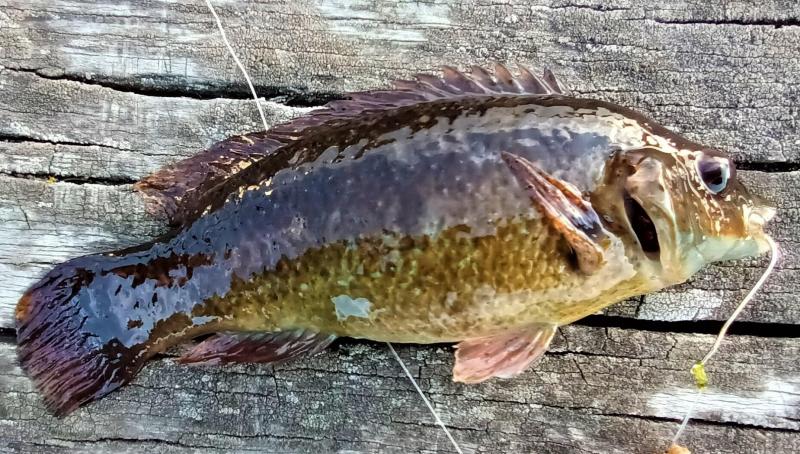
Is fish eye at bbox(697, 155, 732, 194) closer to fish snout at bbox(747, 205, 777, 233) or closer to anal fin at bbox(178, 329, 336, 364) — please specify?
fish snout at bbox(747, 205, 777, 233)

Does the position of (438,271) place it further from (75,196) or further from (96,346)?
(75,196)

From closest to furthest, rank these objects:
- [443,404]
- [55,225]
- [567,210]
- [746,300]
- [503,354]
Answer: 1. [567,210]
2. [503,354]
3. [746,300]
4. [443,404]
5. [55,225]

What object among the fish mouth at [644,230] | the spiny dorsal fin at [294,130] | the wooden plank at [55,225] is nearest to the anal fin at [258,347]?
the spiny dorsal fin at [294,130]

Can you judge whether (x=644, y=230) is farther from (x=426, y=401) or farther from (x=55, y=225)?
(x=55, y=225)

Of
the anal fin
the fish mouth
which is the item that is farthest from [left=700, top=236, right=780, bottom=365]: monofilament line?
the anal fin

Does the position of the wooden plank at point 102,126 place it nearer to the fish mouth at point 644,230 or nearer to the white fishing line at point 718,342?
the fish mouth at point 644,230

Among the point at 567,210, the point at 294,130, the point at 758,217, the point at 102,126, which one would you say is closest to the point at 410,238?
the point at 567,210

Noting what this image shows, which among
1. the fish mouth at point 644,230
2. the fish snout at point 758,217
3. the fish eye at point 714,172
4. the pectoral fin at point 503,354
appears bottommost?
the pectoral fin at point 503,354
